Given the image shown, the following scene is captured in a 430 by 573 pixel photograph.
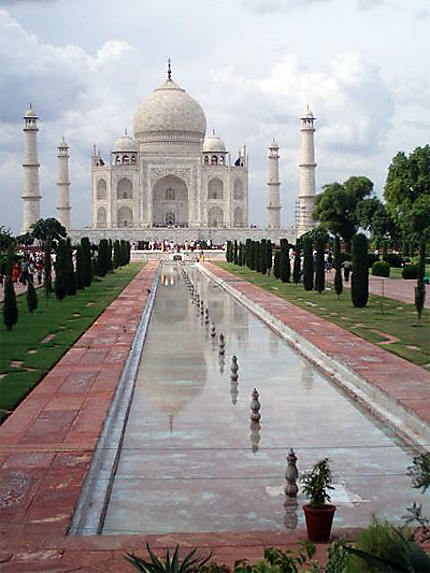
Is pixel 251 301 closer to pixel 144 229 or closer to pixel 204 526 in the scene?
pixel 204 526

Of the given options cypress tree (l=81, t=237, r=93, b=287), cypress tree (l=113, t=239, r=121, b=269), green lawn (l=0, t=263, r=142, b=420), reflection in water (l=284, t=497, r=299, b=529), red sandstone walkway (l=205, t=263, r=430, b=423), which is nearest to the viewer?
reflection in water (l=284, t=497, r=299, b=529)

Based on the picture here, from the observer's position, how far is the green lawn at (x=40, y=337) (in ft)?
23.5

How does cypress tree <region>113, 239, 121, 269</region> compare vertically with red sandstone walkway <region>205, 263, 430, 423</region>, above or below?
above

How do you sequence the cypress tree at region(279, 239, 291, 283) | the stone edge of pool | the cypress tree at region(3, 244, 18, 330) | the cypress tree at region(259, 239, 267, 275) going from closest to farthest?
the stone edge of pool → the cypress tree at region(3, 244, 18, 330) → the cypress tree at region(279, 239, 291, 283) → the cypress tree at region(259, 239, 267, 275)

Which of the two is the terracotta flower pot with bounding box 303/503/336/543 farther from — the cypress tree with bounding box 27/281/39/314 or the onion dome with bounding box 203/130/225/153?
the onion dome with bounding box 203/130/225/153

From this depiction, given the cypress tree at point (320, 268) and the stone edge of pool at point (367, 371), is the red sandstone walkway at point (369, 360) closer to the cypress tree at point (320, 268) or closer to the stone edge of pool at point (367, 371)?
the stone edge of pool at point (367, 371)

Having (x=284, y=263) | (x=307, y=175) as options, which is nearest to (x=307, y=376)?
(x=284, y=263)

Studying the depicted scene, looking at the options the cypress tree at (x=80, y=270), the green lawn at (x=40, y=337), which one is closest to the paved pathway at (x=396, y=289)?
the green lawn at (x=40, y=337)

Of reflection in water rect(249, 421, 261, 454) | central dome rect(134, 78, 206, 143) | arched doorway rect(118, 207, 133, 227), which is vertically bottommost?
reflection in water rect(249, 421, 261, 454)

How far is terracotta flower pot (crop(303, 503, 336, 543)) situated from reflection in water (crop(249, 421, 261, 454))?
1.60 meters

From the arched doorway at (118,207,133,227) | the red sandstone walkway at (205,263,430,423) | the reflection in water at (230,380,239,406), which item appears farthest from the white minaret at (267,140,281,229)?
the reflection in water at (230,380,239,406)

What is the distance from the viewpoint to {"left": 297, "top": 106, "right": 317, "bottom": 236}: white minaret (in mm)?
45312

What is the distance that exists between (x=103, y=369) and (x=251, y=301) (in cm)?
793

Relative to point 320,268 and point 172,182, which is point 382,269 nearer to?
point 320,268
